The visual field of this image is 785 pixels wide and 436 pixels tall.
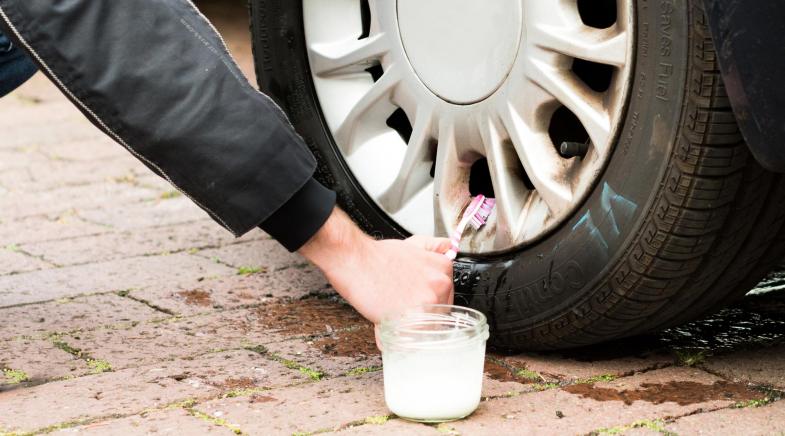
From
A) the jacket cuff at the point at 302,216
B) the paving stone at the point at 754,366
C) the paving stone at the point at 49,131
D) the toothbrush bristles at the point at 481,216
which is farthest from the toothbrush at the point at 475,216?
the paving stone at the point at 49,131

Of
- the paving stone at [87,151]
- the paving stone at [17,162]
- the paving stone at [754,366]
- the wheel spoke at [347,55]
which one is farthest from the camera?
the paving stone at [87,151]

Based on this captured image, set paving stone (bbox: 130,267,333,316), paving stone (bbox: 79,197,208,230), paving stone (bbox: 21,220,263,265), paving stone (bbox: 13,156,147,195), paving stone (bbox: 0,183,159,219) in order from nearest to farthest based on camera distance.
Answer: paving stone (bbox: 130,267,333,316)
paving stone (bbox: 21,220,263,265)
paving stone (bbox: 79,197,208,230)
paving stone (bbox: 0,183,159,219)
paving stone (bbox: 13,156,147,195)

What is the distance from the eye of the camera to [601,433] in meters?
1.70

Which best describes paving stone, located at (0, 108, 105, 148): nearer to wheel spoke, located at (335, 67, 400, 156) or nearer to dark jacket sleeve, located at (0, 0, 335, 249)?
wheel spoke, located at (335, 67, 400, 156)

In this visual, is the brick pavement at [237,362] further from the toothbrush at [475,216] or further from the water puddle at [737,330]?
the toothbrush at [475,216]

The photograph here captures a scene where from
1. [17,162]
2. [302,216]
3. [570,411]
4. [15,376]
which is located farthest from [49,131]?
[570,411]

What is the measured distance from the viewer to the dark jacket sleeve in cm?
170

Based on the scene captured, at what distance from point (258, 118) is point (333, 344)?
577mm

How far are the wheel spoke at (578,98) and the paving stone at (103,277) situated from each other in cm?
107

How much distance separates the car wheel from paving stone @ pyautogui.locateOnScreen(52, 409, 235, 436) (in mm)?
548

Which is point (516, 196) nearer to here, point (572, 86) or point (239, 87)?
point (572, 86)

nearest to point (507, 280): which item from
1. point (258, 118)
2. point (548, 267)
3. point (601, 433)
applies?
point (548, 267)

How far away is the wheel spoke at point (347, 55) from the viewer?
2.25 m

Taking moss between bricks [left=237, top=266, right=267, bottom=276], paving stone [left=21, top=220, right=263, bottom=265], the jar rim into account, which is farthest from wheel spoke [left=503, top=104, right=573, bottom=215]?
paving stone [left=21, top=220, right=263, bottom=265]
